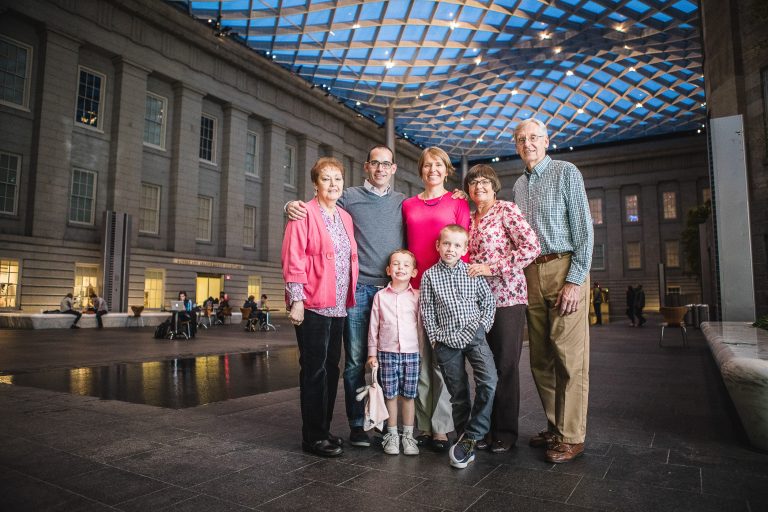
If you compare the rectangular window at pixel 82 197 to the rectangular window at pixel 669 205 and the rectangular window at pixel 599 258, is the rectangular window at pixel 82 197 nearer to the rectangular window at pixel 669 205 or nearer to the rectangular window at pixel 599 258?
the rectangular window at pixel 599 258

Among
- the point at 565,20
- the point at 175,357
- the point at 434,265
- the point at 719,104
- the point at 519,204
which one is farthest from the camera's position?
the point at 565,20

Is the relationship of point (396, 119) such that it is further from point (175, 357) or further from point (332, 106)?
point (175, 357)

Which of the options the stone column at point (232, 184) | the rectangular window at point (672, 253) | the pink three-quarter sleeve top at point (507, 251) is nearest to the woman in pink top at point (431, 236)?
the pink three-quarter sleeve top at point (507, 251)

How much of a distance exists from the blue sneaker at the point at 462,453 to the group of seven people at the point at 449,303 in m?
0.03

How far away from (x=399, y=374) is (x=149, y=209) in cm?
2341

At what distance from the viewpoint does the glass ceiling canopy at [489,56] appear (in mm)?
25094

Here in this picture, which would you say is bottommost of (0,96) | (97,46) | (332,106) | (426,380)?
(426,380)

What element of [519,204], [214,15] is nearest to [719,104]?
[519,204]

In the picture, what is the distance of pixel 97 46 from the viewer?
20.8 m

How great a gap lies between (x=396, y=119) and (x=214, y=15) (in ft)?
57.0

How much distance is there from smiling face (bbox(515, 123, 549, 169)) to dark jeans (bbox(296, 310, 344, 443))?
1.82m

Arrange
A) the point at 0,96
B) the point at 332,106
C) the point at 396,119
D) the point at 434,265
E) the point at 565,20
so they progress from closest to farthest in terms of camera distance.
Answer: the point at 434,265, the point at 0,96, the point at 565,20, the point at 332,106, the point at 396,119

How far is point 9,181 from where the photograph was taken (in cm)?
1850

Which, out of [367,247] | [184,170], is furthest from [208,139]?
[367,247]
